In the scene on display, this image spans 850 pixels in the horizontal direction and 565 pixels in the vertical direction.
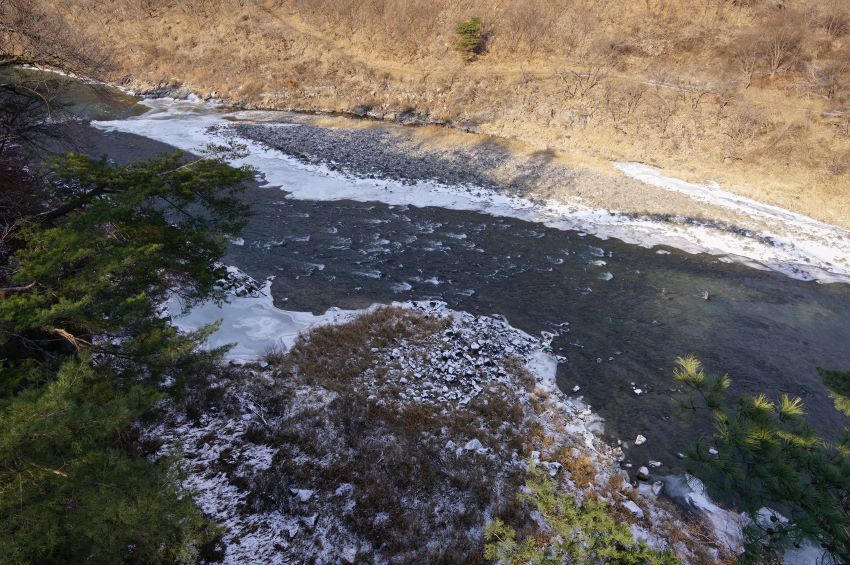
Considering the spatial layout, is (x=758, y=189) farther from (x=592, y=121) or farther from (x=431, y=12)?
(x=431, y=12)

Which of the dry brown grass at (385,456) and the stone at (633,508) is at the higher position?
the dry brown grass at (385,456)

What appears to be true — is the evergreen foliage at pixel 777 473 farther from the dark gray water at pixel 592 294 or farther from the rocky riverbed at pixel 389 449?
the dark gray water at pixel 592 294

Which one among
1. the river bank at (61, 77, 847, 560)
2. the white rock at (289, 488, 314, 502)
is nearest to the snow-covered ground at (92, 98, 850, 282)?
the river bank at (61, 77, 847, 560)

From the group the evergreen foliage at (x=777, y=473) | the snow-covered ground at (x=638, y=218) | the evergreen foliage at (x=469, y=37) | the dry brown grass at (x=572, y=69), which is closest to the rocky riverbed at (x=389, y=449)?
the evergreen foliage at (x=777, y=473)

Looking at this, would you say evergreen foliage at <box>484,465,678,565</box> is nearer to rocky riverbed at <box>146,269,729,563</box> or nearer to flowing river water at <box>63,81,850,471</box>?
rocky riverbed at <box>146,269,729,563</box>

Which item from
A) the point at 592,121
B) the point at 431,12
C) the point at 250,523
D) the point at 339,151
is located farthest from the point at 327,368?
the point at 431,12
